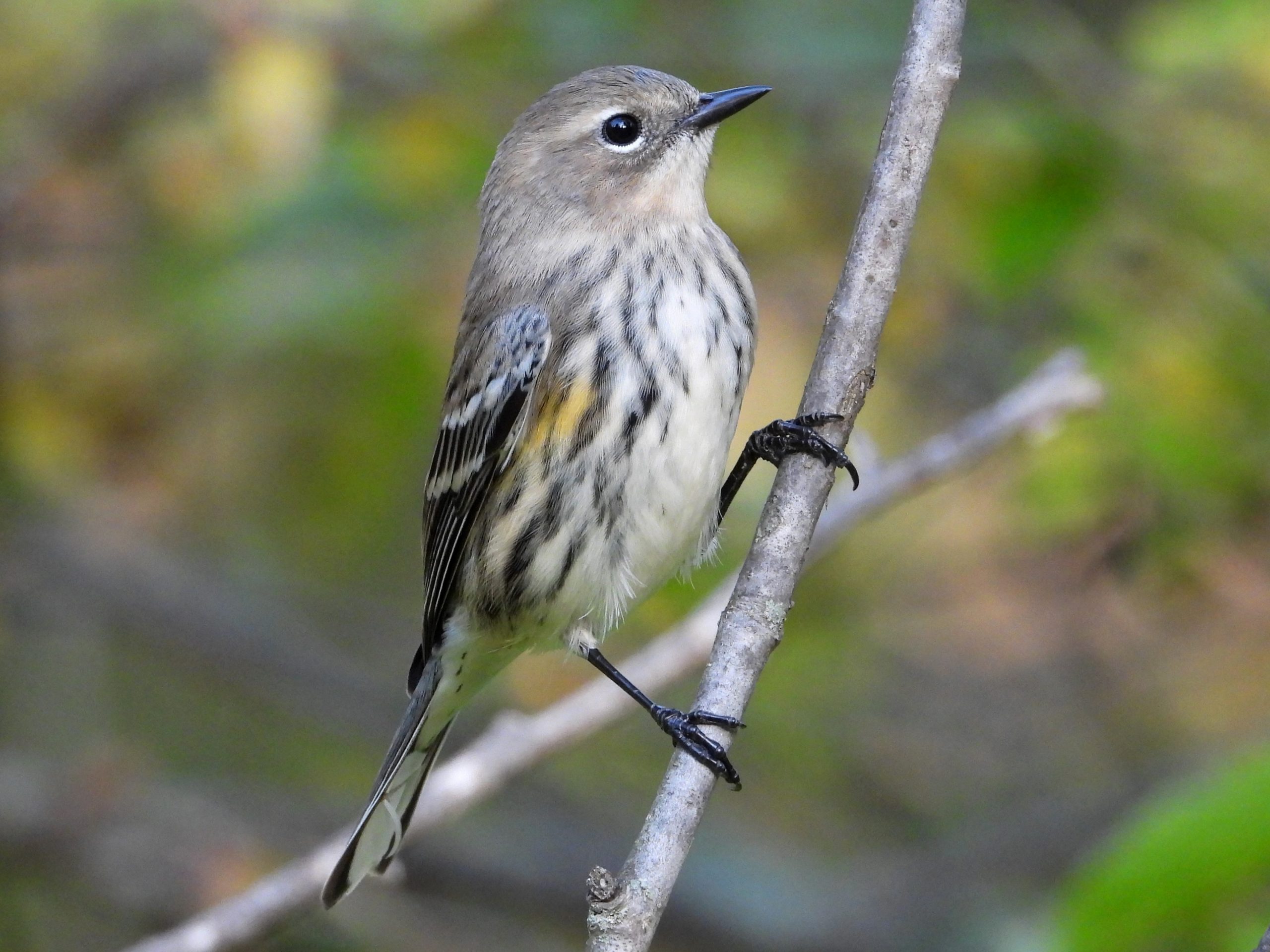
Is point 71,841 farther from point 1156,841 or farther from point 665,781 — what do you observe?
point 1156,841

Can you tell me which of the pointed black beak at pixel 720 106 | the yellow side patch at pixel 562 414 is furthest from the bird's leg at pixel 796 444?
the pointed black beak at pixel 720 106

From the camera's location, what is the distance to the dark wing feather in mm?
4297

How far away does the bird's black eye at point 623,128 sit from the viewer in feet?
15.3

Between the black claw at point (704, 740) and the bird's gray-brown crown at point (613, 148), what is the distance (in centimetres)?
172

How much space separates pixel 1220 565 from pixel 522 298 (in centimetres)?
314

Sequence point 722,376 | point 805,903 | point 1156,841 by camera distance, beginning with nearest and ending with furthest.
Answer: point 1156,841 < point 722,376 < point 805,903

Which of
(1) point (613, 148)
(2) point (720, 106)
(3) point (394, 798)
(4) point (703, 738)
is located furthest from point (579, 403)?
(3) point (394, 798)

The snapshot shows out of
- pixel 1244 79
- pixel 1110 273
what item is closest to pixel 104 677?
pixel 1110 273

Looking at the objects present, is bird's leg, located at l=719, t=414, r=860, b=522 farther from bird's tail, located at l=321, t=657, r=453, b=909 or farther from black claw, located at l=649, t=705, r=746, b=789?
bird's tail, located at l=321, t=657, r=453, b=909

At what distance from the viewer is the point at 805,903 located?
6.86 m

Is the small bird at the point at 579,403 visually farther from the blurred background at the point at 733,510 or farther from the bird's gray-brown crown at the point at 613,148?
the blurred background at the point at 733,510

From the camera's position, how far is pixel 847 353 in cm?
334

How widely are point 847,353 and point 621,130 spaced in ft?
5.41

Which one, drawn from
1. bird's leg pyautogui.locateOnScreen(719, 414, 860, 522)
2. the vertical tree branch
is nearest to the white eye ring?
bird's leg pyautogui.locateOnScreen(719, 414, 860, 522)
